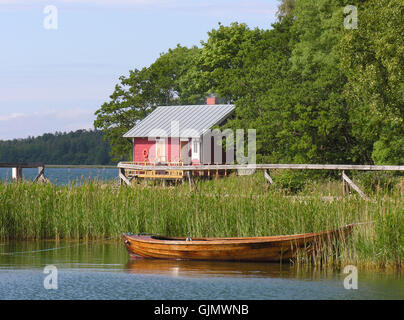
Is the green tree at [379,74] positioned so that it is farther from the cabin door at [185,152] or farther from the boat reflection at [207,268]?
the cabin door at [185,152]

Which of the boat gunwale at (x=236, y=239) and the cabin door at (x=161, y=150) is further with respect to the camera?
the cabin door at (x=161, y=150)

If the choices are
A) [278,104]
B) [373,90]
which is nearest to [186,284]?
[373,90]

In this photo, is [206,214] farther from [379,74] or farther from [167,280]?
[379,74]

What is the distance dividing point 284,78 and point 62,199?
77.5ft

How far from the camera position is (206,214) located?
63.3ft

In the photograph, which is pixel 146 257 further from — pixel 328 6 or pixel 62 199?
pixel 328 6

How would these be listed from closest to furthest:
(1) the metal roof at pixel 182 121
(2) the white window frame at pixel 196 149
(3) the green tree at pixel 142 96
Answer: (2) the white window frame at pixel 196 149
(1) the metal roof at pixel 182 121
(3) the green tree at pixel 142 96

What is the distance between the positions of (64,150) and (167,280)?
147 metres

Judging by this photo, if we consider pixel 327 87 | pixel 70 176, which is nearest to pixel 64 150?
pixel 70 176

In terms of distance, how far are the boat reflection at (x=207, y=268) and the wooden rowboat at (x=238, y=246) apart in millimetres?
172

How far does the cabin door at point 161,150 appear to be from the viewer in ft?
182

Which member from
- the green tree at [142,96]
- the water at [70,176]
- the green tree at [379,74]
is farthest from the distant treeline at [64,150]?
the green tree at [379,74]

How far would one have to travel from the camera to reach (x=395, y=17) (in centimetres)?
2961

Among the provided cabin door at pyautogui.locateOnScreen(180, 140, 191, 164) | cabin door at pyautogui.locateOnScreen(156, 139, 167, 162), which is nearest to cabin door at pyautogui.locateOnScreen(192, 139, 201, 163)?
cabin door at pyautogui.locateOnScreen(180, 140, 191, 164)
